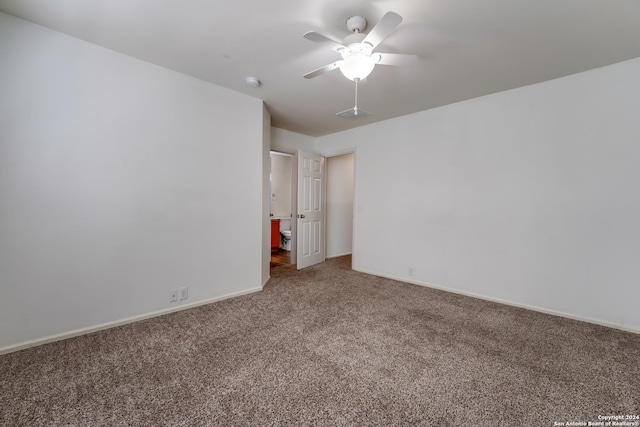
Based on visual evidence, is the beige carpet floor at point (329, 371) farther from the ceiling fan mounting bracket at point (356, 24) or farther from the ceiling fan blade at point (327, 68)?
the ceiling fan mounting bracket at point (356, 24)

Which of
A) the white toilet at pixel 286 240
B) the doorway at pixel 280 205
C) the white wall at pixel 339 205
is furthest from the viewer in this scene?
the white toilet at pixel 286 240

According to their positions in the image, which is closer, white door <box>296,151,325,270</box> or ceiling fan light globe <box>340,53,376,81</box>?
ceiling fan light globe <box>340,53,376,81</box>

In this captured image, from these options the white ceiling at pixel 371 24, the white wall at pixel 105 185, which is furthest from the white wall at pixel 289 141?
the white ceiling at pixel 371 24

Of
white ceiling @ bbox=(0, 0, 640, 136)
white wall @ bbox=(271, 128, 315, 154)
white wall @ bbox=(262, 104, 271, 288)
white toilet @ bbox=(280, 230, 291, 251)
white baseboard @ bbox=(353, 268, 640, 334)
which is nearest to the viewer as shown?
white ceiling @ bbox=(0, 0, 640, 136)

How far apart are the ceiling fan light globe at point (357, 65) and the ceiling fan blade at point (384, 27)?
112 mm

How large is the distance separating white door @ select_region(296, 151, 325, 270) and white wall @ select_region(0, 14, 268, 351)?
4.73 ft

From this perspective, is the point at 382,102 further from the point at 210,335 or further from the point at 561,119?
the point at 210,335

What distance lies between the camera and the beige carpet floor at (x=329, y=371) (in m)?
1.41

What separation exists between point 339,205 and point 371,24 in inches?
156

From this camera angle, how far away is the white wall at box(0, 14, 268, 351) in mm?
1941

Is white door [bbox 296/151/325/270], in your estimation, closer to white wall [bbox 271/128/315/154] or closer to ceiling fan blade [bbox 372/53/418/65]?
white wall [bbox 271/128/315/154]

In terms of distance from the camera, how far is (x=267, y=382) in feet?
5.41

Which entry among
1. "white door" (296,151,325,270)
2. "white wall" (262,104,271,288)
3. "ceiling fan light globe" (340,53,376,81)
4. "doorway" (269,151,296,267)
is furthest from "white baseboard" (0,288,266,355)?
"doorway" (269,151,296,267)

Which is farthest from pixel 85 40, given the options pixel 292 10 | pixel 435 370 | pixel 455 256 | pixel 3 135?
pixel 455 256
